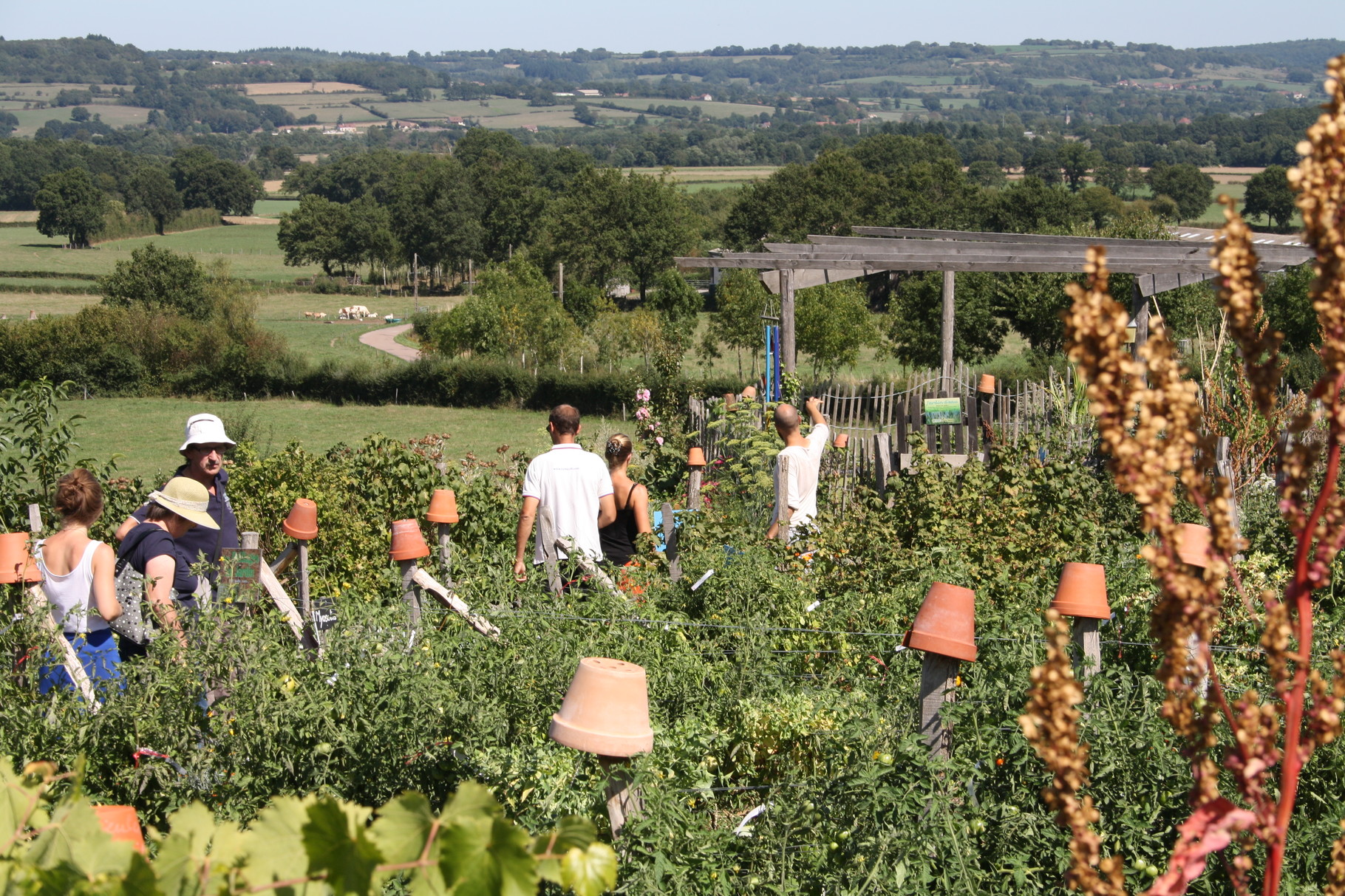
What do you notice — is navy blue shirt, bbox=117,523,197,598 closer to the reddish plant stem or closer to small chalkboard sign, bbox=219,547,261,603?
small chalkboard sign, bbox=219,547,261,603

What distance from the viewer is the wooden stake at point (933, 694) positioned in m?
2.84

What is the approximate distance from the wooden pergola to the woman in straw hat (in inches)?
264

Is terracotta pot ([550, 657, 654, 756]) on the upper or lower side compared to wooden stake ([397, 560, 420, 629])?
upper

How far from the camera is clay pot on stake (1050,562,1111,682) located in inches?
124

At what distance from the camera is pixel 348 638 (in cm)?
333

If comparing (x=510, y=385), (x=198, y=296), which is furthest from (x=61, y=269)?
(x=510, y=385)

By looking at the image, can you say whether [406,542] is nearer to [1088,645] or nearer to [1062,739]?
[1088,645]

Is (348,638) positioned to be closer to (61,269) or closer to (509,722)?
(509,722)

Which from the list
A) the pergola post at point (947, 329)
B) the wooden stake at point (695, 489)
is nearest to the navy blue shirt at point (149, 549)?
the wooden stake at point (695, 489)

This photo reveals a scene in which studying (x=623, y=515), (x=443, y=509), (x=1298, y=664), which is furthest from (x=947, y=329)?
(x=1298, y=664)

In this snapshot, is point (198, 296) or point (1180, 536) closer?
point (1180, 536)

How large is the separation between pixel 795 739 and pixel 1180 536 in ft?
7.35

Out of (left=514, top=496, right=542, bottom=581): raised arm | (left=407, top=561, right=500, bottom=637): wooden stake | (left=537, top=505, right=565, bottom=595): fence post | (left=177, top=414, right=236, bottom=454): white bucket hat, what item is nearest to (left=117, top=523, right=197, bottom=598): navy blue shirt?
(left=177, top=414, right=236, bottom=454): white bucket hat

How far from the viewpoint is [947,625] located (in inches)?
109
